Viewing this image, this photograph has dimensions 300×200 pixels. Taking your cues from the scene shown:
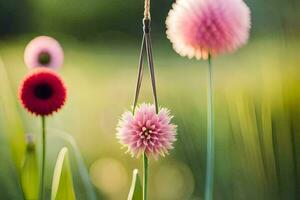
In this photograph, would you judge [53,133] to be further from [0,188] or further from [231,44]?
[231,44]

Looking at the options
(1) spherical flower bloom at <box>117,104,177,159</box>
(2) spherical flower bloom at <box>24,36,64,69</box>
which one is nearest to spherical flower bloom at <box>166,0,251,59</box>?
(1) spherical flower bloom at <box>117,104,177,159</box>

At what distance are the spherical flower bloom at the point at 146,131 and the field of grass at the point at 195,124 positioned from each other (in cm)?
11

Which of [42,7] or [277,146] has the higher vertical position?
[42,7]

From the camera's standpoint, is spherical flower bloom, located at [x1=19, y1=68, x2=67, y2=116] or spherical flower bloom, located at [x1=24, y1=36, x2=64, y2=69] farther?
spherical flower bloom, located at [x1=24, y1=36, x2=64, y2=69]

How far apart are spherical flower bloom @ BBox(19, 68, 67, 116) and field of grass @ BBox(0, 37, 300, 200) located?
0.03 m

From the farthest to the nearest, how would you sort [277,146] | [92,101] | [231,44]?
[92,101] → [277,146] → [231,44]

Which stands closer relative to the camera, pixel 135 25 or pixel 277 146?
pixel 277 146

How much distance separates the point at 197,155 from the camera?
0.48 meters

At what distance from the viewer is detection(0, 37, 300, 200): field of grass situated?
44 centimetres

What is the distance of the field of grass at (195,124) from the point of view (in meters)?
0.44

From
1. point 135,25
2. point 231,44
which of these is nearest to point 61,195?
point 231,44

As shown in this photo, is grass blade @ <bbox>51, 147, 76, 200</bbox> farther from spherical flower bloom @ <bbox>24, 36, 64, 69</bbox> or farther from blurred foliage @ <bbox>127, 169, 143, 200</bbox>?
spherical flower bloom @ <bbox>24, 36, 64, 69</bbox>

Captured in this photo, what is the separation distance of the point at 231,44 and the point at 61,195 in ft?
0.45

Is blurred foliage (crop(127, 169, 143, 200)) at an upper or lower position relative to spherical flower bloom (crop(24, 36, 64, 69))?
lower
